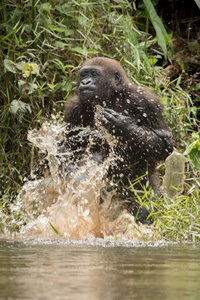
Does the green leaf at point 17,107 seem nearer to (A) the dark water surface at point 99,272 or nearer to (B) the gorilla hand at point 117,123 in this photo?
(B) the gorilla hand at point 117,123

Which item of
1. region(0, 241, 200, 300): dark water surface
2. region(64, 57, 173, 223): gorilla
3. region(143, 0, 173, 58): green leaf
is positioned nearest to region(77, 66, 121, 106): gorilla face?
region(64, 57, 173, 223): gorilla

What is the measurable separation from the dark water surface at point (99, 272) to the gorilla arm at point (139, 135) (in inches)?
63.9

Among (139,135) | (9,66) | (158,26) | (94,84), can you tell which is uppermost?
(158,26)

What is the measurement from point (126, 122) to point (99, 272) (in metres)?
2.73

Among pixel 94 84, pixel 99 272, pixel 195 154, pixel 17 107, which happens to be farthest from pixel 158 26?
pixel 99 272

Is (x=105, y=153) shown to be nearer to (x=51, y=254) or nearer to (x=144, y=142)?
(x=144, y=142)

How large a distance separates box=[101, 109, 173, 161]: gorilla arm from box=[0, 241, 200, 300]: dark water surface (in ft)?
5.32

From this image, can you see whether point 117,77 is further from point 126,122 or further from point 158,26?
point 158,26

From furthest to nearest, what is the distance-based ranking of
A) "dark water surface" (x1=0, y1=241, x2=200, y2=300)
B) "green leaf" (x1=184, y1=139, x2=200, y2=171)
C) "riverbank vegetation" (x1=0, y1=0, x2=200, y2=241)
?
"riverbank vegetation" (x1=0, y1=0, x2=200, y2=241) → "green leaf" (x1=184, y1=139, x2=200, y2=171) → "dark water surface" (x1=0, y1=241, x2=200, y2=300)

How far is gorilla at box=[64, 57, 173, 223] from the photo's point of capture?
193 inches

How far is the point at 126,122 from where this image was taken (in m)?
4.84

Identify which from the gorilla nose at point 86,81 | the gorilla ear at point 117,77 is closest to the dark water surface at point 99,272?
the gorilla nose at point 86,81

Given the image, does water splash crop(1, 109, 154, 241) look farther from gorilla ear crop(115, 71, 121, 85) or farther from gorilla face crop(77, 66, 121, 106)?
gorilla ear crop(115, 71, 121, 85)

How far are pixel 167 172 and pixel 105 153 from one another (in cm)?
63
